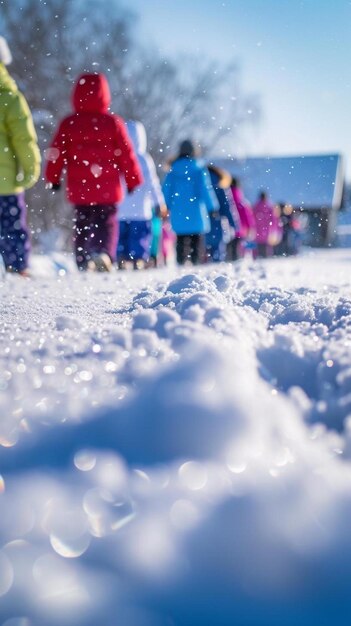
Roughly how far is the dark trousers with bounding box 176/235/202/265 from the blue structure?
95.8 feet

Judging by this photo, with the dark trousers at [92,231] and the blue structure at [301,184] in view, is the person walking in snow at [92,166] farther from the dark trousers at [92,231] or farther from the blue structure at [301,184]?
the blue structure at [301,184]

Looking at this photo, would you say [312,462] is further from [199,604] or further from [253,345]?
[253,345]

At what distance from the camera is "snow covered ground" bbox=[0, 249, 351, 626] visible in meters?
0.56

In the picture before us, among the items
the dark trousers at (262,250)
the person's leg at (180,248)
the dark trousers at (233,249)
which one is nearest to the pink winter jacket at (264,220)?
the dark trousers at (262,250)

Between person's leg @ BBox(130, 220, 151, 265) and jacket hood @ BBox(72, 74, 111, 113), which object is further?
person's leg @ BBox(130, 220, 151, 265)

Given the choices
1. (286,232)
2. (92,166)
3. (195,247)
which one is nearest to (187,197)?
(195,247)

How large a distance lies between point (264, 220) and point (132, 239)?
11.0 meters

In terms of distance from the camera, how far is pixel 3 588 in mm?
562

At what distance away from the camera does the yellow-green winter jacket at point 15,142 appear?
4.79m

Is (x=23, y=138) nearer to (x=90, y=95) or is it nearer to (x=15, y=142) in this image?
(x=15, y=142)

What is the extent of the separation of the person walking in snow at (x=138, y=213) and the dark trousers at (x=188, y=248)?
0.41 meters

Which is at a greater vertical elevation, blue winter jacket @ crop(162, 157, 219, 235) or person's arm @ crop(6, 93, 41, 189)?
person's arm @ crop(6, 93, 41, 189)

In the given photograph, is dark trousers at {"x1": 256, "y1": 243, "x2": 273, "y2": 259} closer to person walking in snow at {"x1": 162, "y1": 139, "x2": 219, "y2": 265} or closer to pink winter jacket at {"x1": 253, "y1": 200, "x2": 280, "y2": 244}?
pink winter jacket at {"x1": 253, "y1": 200, "x2": 280, "y2": 244}

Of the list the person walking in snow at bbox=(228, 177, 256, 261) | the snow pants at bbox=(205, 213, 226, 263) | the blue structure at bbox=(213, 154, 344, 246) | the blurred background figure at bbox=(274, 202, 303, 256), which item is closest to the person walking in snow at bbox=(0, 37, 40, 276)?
the snow pants at bbox=(205, 213, 226, 263)
